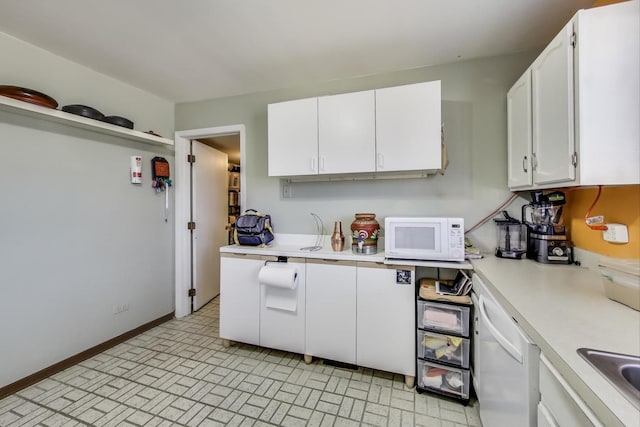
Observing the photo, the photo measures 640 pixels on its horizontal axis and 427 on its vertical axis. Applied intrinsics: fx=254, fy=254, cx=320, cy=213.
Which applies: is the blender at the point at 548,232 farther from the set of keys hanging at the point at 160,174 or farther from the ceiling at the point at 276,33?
the set of keys hanging at the point at 160,174

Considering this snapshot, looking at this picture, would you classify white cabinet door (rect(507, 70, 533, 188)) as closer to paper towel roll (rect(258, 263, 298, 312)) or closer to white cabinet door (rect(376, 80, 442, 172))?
white cabinet door (rect(376, 80, 442, 172))

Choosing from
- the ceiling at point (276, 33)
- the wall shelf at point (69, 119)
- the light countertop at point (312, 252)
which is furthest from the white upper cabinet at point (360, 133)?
the wall shelf at point (69, 119)

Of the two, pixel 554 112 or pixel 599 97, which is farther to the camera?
pixel 554 112

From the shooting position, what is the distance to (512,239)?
1865mm

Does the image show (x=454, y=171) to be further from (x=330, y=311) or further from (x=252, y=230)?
(x=252, y=230)

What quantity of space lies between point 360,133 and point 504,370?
1.65 meters

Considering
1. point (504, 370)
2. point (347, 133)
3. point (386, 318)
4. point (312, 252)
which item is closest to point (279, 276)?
point (312, 252)

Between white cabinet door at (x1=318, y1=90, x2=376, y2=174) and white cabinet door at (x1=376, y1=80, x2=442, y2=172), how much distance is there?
0.23 ft

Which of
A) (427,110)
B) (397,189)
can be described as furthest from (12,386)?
(427,110)

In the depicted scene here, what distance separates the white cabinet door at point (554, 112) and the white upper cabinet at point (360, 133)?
1.76ft

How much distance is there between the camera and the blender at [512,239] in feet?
5.85

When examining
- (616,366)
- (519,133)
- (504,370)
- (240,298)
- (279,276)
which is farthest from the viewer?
(240,298)

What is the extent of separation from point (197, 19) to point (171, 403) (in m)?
2.48

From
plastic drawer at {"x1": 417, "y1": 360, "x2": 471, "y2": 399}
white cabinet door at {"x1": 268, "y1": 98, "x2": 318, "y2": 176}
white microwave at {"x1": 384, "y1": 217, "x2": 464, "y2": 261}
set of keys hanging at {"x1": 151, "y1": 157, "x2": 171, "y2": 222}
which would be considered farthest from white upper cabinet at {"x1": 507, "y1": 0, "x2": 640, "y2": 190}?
set of keys hanging at {"x1": 151, "y1": 157, "x2": 171, "y2": 222}
